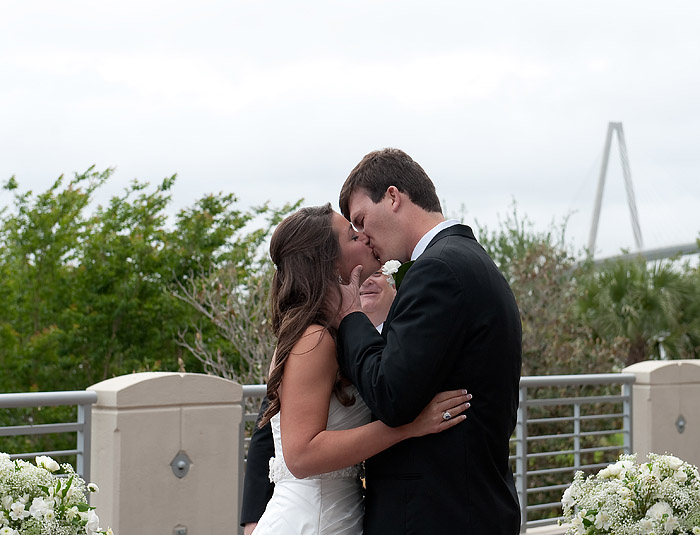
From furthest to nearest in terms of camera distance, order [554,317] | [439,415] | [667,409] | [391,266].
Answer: [554,317]
[667,409]
[391,266]
[439,415]

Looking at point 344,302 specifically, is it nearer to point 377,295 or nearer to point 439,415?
point 439,415

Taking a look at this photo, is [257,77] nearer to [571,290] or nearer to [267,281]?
[267,281]

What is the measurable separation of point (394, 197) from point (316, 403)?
76cm

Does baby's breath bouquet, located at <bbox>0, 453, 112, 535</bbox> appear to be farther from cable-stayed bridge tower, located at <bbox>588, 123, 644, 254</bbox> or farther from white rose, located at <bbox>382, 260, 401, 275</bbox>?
cable-stayed bridge tower, located at <bbox>588, 123, 644, 254</bbox>

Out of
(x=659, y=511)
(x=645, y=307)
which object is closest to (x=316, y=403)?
(x=659, y=511)

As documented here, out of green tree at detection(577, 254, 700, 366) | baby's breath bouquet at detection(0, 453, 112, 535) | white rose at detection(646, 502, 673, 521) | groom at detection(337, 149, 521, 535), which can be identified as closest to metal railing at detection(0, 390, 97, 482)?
baby's breath bouquet at detection(0, 453, 112, 535)

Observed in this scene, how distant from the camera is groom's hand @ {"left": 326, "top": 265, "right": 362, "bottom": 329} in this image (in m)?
3.04

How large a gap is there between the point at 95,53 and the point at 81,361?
636 cm

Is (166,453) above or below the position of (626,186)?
below

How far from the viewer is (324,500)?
10.2 feet

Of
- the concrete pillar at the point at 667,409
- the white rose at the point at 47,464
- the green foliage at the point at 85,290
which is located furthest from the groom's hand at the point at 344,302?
the green foliage at the point at 85,290

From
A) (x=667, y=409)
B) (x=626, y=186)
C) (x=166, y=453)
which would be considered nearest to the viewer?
(x=166, y=453)

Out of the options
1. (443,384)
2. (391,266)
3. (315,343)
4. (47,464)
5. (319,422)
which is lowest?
(47,464)

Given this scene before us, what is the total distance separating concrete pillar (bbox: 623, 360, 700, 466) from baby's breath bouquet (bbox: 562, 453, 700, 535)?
5200 mm
